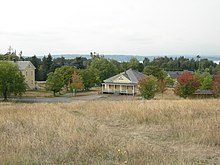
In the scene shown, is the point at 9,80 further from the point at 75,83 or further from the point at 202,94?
the point at 202,94

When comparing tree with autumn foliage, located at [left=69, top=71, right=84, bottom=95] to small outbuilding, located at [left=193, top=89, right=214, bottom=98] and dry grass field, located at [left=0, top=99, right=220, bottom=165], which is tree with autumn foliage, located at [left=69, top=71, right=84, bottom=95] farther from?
dry grass field, located at [left=0, top=99, right=220, bottom=165]

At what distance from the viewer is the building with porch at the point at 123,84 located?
180ft

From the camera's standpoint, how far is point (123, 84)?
182 ft

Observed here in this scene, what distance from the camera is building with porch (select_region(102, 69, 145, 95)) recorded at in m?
54.7

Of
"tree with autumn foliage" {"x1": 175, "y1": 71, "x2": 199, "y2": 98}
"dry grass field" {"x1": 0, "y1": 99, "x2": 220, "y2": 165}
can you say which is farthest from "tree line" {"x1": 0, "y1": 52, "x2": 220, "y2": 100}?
"dry grass field" {"x1": 0, "y1": 99, "x2": 220, "y2": 165}

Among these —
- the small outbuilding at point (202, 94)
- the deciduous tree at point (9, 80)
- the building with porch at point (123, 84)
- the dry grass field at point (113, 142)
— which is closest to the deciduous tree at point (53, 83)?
the deciduous tree at point (9, 80)

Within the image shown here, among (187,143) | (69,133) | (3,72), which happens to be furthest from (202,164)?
(3,72)

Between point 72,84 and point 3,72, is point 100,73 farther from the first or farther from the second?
point 3,72

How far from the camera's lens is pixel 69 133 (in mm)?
7555

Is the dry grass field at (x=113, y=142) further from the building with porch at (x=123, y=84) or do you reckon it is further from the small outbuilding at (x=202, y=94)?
the building with porch at (x=123, y=84)

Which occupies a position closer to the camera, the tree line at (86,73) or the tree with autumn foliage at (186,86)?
the tree with autumn foliage at (186,86)

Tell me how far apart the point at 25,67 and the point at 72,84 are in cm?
1395

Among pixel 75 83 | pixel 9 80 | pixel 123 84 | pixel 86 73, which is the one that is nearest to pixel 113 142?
pixel 9 80

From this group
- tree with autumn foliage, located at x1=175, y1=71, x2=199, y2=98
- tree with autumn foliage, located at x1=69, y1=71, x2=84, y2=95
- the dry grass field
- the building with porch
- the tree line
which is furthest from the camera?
the building with porch
